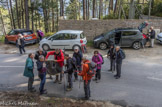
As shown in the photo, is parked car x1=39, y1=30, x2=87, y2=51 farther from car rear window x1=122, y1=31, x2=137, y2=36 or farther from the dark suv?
car rear window x1=122, y1=31, x2=137, y2=36

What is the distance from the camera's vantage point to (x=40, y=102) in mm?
4758

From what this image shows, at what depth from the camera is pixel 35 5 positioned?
89.0 feet

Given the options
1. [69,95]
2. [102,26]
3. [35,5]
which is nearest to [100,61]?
[69,95]

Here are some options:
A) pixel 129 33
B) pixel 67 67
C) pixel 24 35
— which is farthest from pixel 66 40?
pixel 67 67

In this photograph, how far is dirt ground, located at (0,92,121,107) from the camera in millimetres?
4648

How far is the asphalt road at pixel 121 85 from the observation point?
511cm

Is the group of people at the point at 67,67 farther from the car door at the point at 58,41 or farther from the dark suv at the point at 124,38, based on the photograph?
the car door at the point at 58,41

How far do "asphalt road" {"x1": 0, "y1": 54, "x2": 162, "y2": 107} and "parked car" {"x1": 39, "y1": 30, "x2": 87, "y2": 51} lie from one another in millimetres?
3581

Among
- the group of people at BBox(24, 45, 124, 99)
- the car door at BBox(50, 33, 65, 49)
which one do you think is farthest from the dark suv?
the group of people at BBox(24, 45, 124, 99)

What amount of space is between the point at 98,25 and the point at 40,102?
11505 millimetres

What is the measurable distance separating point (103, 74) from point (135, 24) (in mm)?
9482

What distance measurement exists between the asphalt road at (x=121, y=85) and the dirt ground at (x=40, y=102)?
34 cm

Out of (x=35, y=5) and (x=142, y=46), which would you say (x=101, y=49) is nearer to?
(x=142, y=46)

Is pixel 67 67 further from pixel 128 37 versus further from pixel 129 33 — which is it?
pixel 129 33
